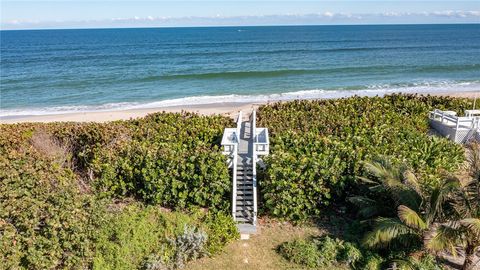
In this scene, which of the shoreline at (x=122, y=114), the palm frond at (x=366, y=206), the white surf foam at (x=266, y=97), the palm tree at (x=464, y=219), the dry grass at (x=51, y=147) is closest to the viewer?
the palm tree at (x=464, y=219)

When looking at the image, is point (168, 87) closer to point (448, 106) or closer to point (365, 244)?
point (448, 106)

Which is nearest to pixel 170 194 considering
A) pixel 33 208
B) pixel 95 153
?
pixel 95 153

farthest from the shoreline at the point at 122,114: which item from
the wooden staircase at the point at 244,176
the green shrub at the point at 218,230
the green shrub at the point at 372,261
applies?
the green shrub at the point at 372,261

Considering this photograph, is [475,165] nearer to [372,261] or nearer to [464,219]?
[464,219]

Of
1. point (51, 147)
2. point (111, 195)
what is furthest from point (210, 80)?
point (111, 195)

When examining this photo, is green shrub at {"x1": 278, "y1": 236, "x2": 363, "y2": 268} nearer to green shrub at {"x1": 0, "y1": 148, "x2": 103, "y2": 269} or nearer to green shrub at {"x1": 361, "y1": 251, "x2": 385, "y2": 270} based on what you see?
green shrub at {"x1": 361, "y1": 251, "x2": 385, "y2": 270}

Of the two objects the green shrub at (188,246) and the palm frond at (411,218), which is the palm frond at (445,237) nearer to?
the palm frond at (411,218)

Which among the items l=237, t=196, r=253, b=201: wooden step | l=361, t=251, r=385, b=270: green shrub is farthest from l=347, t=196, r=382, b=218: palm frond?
l=237, t=196, r=253, b=201: wooden step
